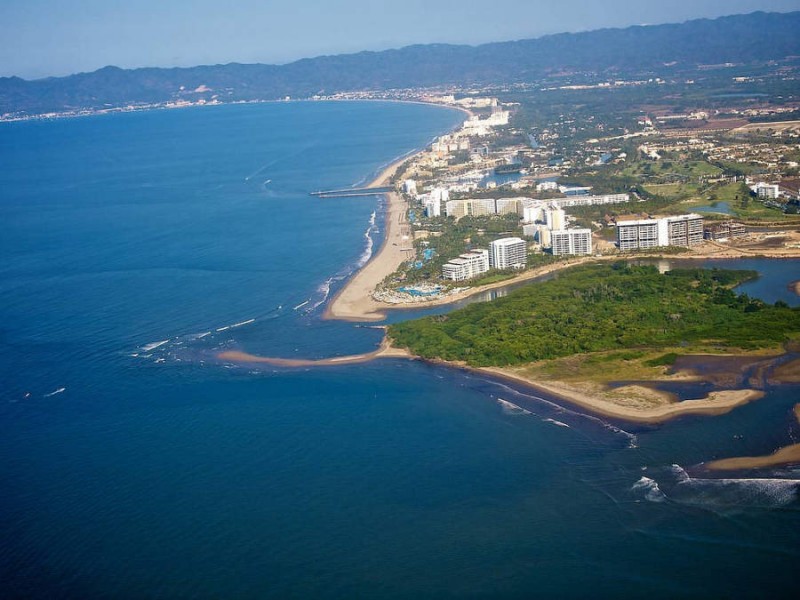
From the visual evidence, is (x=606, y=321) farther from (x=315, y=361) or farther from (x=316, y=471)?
(x=316, y=471)

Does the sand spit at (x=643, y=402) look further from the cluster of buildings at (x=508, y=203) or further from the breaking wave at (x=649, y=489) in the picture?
the cluster of buildings at (x=508, y=203)

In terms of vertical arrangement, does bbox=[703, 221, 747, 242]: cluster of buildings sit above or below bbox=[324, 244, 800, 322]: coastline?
above

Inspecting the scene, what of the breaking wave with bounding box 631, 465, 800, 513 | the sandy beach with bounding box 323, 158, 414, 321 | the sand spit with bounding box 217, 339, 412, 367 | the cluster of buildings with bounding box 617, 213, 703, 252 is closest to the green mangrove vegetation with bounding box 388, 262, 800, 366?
the sand spit with bounding box 217, 339, 412, 367

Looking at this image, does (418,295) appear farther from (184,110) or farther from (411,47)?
(411,47)

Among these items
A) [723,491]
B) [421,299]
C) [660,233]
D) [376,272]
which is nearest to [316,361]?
[421,299]

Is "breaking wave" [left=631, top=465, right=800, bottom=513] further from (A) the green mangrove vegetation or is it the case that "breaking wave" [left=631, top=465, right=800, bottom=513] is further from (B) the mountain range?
(B) the mountain range

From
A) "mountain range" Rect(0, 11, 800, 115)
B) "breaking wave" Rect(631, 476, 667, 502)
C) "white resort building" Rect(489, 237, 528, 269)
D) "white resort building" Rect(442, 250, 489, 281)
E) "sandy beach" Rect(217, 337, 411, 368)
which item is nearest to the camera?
"breaking wave" Rect(631, 476, 667, 502)

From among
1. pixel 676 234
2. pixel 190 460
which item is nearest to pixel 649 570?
pixel 190 460

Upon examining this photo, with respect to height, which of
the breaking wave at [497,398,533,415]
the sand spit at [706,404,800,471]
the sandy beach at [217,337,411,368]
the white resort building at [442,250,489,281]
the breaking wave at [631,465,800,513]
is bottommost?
the breaking wave at [631,465,800,513]
